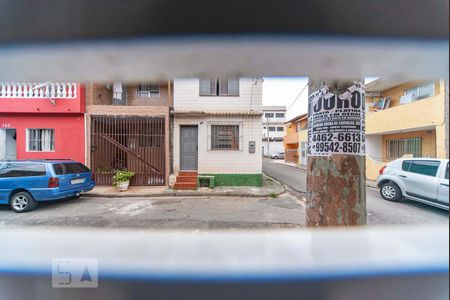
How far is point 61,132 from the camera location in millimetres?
7648

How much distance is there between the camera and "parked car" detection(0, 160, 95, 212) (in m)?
4.75

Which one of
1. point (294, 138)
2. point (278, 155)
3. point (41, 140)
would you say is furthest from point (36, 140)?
point (278, 155)

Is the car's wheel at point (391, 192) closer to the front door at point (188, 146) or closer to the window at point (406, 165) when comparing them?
the window at point (406, 165)

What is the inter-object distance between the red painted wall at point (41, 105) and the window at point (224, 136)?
16.5 feet

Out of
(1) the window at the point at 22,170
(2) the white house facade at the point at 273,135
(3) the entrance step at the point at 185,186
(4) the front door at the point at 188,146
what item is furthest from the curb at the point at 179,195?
(2) the white house facade at the point at 273,135

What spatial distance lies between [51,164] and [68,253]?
207 inches

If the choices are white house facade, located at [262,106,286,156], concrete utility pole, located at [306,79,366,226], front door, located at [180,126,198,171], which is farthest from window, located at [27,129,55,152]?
white house facade, located at [262,106,286,156]

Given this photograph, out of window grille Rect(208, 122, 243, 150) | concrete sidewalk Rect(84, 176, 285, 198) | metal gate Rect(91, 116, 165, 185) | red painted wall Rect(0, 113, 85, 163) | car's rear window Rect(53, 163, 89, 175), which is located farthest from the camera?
window grille Rect(208, 122, 243, 150)

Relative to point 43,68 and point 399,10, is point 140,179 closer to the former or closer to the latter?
point 43,68

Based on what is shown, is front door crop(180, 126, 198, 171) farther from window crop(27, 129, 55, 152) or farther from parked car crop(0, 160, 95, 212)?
window crop(27, 129, 55, 152)

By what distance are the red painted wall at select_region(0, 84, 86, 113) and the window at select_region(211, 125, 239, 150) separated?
5027 mm

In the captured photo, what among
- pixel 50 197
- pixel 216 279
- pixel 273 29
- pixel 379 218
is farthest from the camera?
pixel 50 197

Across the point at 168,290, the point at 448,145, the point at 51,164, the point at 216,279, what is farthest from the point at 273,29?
the point at 51,164

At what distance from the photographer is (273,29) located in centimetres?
86
